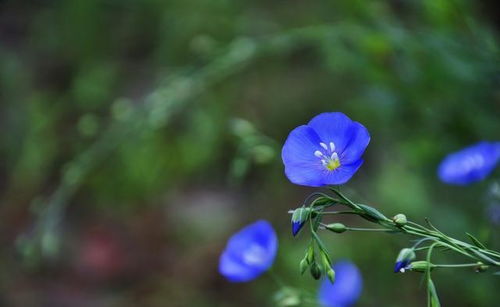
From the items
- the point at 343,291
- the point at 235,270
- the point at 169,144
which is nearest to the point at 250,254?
the point at 235,270

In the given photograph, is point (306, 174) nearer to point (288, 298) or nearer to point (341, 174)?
point (341, 174)

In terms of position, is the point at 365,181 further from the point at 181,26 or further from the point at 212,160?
the point at 181,26

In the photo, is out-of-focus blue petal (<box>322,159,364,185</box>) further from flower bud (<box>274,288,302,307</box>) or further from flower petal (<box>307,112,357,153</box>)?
flower bud (<box>274,288,302,307</box>)

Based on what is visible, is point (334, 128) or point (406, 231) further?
point (334, 128)

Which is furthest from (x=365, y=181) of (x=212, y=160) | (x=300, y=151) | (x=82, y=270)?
(x=300, y=151)

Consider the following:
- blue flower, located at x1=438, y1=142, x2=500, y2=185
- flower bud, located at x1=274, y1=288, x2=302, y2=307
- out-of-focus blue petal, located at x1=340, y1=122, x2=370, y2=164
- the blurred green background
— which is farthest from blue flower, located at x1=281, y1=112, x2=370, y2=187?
the blurred green background

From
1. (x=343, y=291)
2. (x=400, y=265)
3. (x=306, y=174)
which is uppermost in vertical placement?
(x=306, y=174)
